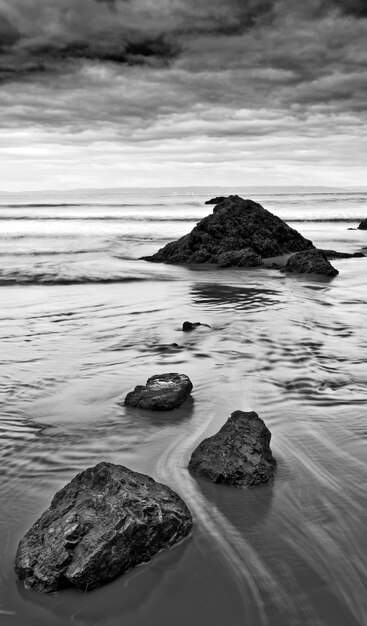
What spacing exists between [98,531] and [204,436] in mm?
1974

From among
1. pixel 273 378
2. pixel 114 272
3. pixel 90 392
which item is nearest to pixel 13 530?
pixel 90 392

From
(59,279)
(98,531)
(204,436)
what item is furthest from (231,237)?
(98,531)

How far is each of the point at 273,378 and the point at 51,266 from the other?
42.4ft

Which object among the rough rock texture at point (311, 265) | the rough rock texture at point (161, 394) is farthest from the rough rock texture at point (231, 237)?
the rough rock texture at point (161, 394)

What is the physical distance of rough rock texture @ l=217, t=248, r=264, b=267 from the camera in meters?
17.4

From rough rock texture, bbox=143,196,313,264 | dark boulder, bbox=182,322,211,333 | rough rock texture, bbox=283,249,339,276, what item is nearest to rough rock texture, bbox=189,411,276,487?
dark boulder, bbox=182,322,211,333

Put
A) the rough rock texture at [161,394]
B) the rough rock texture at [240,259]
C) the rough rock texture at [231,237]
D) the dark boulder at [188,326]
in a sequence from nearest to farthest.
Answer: the rough rock texture at [161,394] < the dark boulder at [188,326] < the rough rock texture at [240,259] < the rough rock texture at [231,237]

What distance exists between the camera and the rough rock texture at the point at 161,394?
212 inches

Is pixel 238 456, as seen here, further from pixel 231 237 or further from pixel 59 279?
pixel 231 237

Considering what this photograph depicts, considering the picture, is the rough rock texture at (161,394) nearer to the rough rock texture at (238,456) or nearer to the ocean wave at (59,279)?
the rough rock texture at (238,456)

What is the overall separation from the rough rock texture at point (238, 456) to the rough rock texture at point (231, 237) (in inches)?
564

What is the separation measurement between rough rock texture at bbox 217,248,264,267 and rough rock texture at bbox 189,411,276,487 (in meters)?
13.3

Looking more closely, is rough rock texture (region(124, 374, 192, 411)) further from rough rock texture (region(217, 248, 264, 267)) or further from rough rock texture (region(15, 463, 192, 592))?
rough rock texture (region(217, 248, 264, 267))

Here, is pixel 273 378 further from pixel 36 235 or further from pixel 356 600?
pixel 36 235
